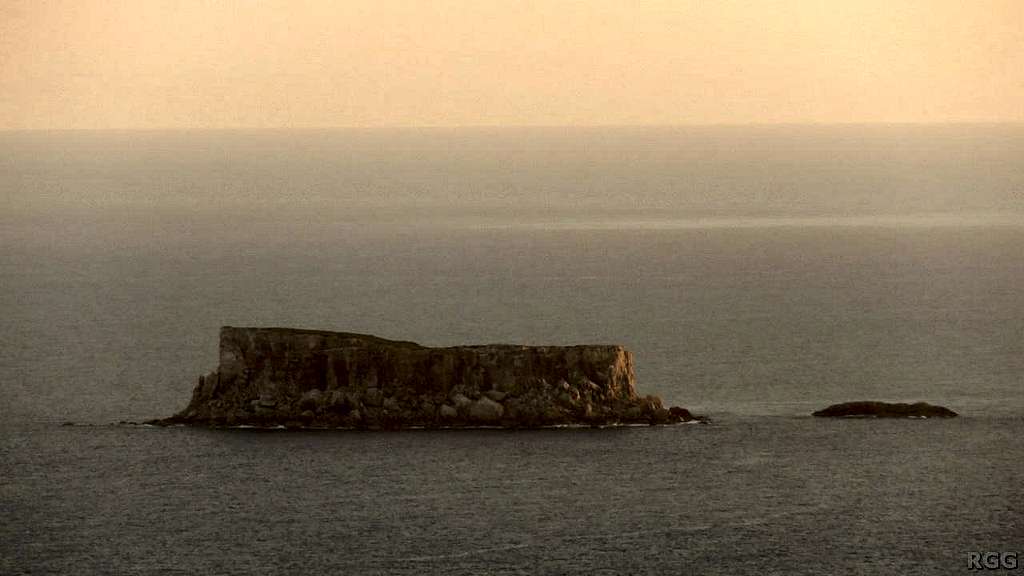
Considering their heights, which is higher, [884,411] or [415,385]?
[415,385]

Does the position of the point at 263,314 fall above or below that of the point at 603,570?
above

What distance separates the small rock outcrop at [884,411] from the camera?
12750cm

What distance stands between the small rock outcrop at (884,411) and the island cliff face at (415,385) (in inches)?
421

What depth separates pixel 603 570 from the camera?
3871 inches

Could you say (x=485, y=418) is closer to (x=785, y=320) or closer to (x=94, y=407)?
(x=94, y=407)

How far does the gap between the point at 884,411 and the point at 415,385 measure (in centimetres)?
2461

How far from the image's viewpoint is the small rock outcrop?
127500 millimetres

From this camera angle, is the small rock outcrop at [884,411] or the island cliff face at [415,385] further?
the small rock outcrop at [884,411]

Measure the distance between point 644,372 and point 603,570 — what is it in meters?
45.9

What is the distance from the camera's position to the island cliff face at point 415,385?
12250 cm

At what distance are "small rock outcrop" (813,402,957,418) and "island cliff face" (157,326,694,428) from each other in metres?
10.7

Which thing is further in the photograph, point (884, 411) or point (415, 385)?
point (884, 411)

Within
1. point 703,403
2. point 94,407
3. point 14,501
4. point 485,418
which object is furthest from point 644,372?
point 14,501

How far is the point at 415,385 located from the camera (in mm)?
123125
